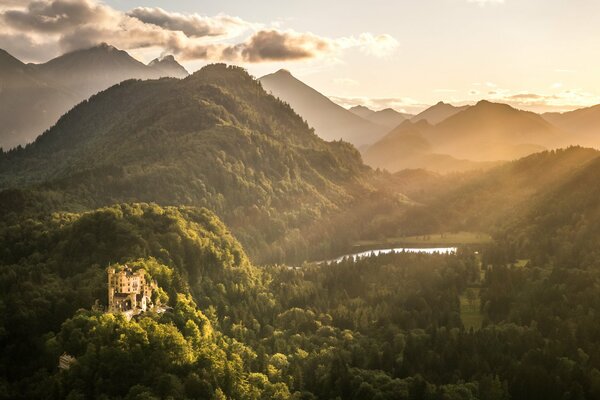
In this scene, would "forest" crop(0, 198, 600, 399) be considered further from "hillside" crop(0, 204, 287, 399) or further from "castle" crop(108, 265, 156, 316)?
"castle" crop(108, 265, 156, 316)

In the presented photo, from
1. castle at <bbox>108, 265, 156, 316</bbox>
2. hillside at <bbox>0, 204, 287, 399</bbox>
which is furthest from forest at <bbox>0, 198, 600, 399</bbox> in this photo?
castle at <bbox>108, 265, 156, 316</bbox>

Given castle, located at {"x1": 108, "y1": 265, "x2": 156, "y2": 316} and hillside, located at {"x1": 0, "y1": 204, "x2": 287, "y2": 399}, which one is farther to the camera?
castle, located at {"x1": 108, "y1": 265, "x2": 156, "y2": 316}

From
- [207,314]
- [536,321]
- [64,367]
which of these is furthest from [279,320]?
[64,367]

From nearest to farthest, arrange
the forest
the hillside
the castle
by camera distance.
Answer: the hillside < the forest < the castle

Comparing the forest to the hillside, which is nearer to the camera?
the hillside

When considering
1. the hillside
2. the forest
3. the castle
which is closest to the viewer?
the hillside

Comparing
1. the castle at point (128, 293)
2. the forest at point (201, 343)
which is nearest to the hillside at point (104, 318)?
the forest at point (201, 343)

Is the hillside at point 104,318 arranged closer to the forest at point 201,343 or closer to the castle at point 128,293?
the forest at point 201,343

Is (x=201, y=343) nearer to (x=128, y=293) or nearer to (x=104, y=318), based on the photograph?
(x=128, y=293)
